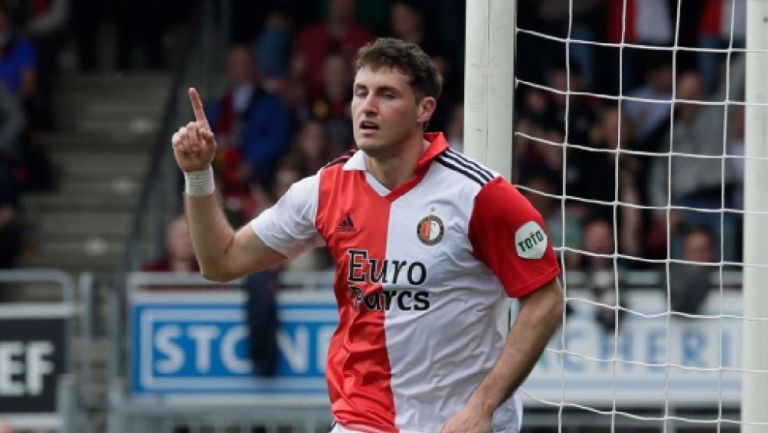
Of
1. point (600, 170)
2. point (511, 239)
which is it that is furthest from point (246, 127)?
point (511, 239)

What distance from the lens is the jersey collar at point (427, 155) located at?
18.8 ft

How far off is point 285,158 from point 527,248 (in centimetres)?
738

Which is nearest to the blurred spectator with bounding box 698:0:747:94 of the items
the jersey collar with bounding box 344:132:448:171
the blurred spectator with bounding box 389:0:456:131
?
the blurred spectator with bounding box 389:0:456:131

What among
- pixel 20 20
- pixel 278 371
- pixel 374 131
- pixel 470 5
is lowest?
pixel 278 371

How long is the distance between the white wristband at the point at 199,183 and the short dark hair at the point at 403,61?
0.58 metres

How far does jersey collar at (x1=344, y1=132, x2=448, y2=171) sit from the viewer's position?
572 cm

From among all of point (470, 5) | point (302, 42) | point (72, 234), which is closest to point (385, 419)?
point (470, 5)

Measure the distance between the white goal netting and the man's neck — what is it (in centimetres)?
316

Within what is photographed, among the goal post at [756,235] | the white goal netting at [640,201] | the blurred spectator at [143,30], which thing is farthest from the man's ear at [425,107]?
the blurred spectator at [143,30]

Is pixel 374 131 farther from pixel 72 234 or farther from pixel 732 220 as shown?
pixel 72 234

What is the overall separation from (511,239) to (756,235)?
54.0 inches

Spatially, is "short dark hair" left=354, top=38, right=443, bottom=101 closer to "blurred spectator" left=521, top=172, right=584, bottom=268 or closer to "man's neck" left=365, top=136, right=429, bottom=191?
"man's neck" left=365, top=136, right=429, bottom=191

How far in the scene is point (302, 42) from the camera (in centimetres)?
1394

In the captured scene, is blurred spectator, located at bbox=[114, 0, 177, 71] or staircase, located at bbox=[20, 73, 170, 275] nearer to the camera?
staircase, located at bbox=[20, 73, 170, 275]
